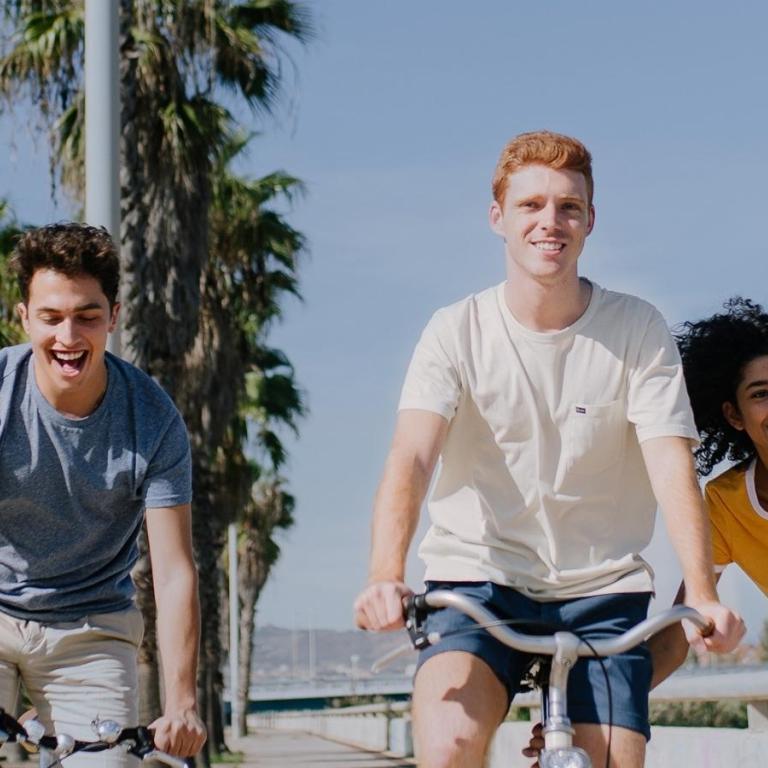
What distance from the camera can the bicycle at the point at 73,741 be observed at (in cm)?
365

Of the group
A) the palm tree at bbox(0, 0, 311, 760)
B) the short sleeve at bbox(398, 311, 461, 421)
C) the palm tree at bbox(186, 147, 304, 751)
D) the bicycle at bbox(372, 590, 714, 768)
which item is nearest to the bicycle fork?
the bicycle at bbox(372, 590, 714, 768)

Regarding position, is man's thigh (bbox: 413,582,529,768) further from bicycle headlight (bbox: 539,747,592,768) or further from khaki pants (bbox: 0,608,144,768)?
khaki pants (bbox: 0,608,144,768)

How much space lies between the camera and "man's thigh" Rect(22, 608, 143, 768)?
4.32 meters

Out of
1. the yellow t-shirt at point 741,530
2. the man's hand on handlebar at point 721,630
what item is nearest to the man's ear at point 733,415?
the yellow t-shirt at point 741,530

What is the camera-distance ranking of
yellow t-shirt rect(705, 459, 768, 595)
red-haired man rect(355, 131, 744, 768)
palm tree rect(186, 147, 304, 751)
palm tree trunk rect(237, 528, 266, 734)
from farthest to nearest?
palm tree trunk rect(237, 528, 266, 734)
palm tree rect(186, 147, 304, 751)
yellow t-shirt rect(705, 459, 768, 595)
red-haired man rect(355, 131, 744, 768)

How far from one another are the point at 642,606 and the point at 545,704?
1.61ft

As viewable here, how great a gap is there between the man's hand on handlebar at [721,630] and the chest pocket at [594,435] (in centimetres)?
50

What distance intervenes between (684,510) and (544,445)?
1.21 ft

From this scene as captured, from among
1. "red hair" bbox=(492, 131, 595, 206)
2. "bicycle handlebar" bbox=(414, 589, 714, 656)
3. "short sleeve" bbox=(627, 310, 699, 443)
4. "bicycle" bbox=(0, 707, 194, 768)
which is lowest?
"bicycle" bbox=(0, 707, 194, 768)

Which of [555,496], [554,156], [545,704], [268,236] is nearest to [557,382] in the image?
[555,496]

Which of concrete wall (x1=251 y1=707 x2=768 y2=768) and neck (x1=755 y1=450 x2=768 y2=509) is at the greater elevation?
neck (x1=755 y1=450 x2=768 y2=509)

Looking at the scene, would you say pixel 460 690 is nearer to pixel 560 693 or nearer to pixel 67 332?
pixel 560 693

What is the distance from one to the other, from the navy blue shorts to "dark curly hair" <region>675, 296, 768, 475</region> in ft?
4.27

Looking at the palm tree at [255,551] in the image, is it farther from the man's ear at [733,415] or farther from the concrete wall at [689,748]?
the man's ear at [733,415]
